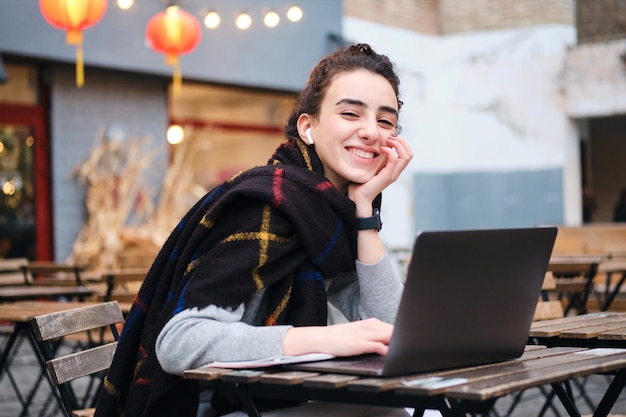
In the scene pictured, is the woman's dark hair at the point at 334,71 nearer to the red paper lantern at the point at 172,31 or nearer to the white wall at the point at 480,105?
the red paper lantern at the point at 172,31

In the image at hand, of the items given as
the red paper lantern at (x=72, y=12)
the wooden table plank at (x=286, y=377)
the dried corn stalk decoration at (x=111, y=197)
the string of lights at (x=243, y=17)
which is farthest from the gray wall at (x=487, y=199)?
the wooden table plank at (x=286, y=377)

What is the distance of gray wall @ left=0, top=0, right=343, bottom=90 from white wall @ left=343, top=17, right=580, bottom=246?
0.77 m

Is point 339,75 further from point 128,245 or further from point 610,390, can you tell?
point 128,245

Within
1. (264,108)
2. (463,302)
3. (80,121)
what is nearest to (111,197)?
(80,121)

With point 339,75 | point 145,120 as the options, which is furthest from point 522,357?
point 145,120

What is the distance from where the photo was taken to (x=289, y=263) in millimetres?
2580

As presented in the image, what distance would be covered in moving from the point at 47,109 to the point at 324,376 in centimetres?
1010

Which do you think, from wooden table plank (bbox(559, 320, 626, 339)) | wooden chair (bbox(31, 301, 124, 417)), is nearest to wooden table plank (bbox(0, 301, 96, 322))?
wooden chair (bbox(31, 301, 124, 417))

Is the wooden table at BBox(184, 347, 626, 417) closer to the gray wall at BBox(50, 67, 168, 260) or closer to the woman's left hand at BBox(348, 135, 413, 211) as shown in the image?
the woman's left hand at BBox(348, 135, 413, 211)

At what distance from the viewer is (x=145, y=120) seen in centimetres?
1266

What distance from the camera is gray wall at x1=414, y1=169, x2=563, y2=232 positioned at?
1524 cm

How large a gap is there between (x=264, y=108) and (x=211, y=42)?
5.96 feet

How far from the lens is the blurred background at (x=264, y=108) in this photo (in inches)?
450

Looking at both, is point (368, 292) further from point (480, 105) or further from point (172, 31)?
point (480, 105)
